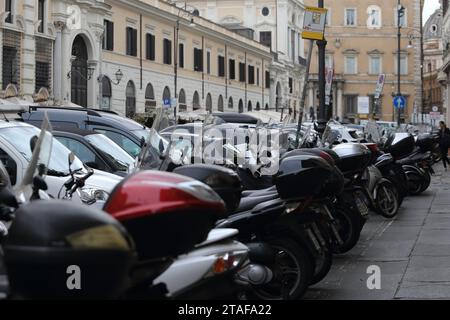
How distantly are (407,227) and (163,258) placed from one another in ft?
30.3

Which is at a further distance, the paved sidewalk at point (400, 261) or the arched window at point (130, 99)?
the arched window at point (130, 99)

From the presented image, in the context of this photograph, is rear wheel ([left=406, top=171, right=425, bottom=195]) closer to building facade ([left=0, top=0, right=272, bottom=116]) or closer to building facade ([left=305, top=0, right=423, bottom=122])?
building facade ([left=0, top=0, right=272, bottom=116])

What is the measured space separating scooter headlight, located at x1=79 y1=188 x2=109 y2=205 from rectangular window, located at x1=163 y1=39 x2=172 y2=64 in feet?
139

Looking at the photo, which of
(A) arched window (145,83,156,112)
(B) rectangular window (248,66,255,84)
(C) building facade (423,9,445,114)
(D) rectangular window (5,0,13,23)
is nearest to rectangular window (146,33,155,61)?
(A) arched window (145,83,156,112)

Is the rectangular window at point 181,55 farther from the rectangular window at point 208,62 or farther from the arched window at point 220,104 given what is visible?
the arched window at point 220,104

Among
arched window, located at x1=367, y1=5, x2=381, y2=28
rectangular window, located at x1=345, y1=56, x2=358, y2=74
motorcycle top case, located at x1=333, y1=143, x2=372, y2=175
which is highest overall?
arched window, located at x1=367, y1=5, x2=381, y2=28

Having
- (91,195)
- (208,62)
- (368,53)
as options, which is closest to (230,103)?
(208,62)

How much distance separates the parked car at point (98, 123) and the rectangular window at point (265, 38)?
5891 centimetres

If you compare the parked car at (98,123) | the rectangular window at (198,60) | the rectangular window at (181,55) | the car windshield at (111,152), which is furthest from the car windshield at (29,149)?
the rectangular window at (198,60)

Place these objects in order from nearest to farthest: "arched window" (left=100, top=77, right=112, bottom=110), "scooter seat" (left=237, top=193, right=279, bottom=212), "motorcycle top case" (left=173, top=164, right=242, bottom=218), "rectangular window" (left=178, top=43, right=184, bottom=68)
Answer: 1. "motorcycle top case" (left=173, top=164, right=242, bottom=218)
2. "scooter seat" (left=237, top=193, right=279, bottom=212)
3. "arched window" (left=100, top=77, right=112, bottom=110)
4. "rectangular window" (left=178, top=43, right=184, bottom=68)

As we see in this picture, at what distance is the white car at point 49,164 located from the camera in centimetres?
874

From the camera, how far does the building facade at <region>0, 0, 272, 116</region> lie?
3462 centimetres

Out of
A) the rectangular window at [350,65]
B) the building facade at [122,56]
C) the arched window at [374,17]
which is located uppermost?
the arched window at [374,17]

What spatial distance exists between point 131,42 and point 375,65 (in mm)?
52782
